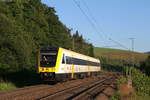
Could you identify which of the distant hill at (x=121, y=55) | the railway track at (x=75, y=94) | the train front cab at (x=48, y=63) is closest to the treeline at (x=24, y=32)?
the train front cab at (x=48, y=63)

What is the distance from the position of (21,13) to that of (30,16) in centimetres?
380

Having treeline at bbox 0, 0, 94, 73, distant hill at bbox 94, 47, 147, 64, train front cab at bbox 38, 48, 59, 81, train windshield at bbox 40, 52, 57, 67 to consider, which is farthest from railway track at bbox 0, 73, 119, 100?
distant hill at bbox 94, 47, 147, 64

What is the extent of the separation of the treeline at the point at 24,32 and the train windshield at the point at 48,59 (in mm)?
9613

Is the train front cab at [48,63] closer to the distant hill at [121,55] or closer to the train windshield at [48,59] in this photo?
the train windshield at [48,59]

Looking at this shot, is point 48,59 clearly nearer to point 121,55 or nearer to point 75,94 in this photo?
point 75,94

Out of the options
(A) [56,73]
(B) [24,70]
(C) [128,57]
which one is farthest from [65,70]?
(C) [128,57]

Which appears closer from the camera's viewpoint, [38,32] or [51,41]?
[38,32]

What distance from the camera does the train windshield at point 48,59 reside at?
86.5 ft

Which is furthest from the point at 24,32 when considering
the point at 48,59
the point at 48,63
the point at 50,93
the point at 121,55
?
the point at 121,55

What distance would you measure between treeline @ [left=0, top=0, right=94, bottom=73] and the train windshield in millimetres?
9613

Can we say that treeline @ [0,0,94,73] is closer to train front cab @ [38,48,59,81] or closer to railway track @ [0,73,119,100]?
train front cab @ [38,48,59,81]

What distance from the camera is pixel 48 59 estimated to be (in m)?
26.6

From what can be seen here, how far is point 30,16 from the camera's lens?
5528 centimetres

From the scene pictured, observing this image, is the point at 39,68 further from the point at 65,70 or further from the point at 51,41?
the point at 51,41
